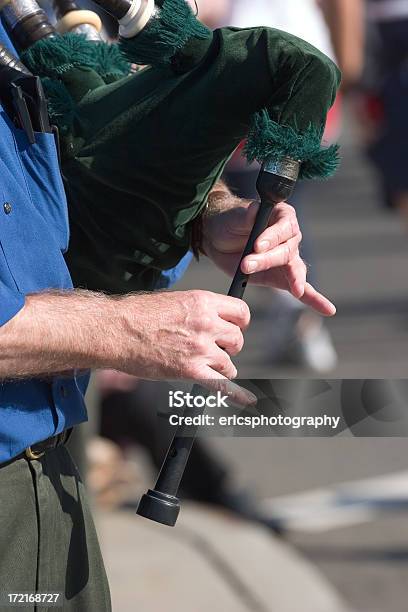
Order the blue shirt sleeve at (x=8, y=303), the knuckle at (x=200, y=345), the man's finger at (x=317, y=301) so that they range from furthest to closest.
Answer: the man's finger at (x=317, y=301) < the knuckle at (x=200, y=345) < the blue shirt sleeve at (x=8, y=303)


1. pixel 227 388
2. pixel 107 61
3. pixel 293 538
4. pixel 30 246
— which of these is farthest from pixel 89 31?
pixel 293 538

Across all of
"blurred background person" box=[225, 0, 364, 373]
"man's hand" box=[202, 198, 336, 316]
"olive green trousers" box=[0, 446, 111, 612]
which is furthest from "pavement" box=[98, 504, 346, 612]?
"man's hand" box=[202, 198, 336, 316]

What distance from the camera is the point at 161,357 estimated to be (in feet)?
6.11

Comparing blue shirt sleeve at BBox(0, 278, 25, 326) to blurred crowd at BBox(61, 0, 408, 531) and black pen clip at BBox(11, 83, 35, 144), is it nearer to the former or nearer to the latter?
black pen clip at BBox(11, 83, 35, 144)

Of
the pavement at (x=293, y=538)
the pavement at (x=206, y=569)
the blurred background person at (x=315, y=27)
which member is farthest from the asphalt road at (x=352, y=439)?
the blurred background person at (x=315, y=27)

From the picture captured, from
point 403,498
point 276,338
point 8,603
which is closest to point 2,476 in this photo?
point 8,603

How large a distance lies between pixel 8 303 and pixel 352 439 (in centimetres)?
376

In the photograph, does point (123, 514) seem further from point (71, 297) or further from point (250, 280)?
point (71, 297)

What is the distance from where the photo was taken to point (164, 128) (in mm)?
1966

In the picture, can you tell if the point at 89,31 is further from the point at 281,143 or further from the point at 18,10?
the point at 281,143

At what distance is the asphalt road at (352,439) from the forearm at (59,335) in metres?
2.43

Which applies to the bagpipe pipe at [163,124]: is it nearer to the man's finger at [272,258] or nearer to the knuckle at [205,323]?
the man's finger at [272,258]

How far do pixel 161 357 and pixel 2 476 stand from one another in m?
0.35

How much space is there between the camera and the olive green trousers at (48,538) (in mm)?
1990
